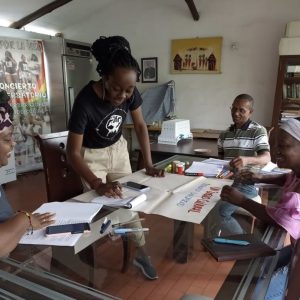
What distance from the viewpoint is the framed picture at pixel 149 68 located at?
4.75 meters

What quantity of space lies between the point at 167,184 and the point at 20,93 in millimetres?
3341

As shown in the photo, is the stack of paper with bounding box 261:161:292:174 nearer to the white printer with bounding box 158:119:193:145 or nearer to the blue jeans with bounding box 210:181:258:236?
the blue jeans with bounding box 210:181:258:236

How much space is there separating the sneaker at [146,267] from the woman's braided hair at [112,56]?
843 millimetres

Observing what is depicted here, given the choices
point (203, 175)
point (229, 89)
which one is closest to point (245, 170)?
point (203, 175)

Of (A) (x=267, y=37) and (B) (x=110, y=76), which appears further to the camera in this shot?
(A) (x=267, y=37)

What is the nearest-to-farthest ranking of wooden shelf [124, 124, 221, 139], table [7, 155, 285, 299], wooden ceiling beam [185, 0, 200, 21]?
table [7, 155, 285, 299]
wooden shelf [124, 124, 221, 139]
wooden ceiling beam [185, 0, 200, 21]

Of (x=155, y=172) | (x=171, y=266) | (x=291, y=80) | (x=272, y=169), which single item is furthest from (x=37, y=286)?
(x=291, y=80)

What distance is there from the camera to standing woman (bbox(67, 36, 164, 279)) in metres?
1.41

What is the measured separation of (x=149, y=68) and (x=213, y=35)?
109cm

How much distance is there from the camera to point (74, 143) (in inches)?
59.4

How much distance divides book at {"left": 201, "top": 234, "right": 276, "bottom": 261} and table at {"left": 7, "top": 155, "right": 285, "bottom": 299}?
0.05 feet

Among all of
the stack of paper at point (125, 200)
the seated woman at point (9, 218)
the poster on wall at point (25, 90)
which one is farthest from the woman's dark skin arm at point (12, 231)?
the poster on wall at point (25, 90)

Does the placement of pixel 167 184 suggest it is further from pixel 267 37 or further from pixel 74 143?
pixel 267 37

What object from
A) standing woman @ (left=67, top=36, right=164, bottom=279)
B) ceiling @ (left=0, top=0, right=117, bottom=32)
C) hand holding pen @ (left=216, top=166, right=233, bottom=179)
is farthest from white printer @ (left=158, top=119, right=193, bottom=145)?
ceiling @ (left=0, top=0, right=117, bottom=32)
